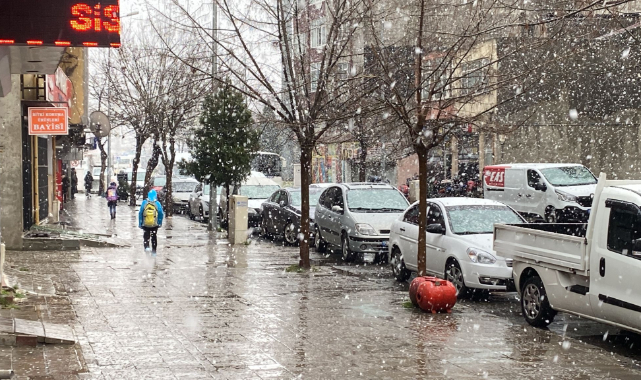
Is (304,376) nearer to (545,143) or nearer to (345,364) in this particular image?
(345,364)

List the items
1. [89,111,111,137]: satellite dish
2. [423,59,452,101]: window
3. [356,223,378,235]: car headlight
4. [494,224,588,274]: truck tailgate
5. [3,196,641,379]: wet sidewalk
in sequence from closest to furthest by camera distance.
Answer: [3,196,641,379]: wet sidewalk → [494,224,588,274]: truck tailgate → [423,59,452,101]: window → [356,223,378,235]: car headlight → [89,111,111,137]: satellite dish

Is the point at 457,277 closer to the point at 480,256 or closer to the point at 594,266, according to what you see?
the point at 480,256

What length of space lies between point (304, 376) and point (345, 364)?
0.65 m

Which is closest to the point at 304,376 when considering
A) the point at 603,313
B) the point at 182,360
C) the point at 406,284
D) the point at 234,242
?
the point at 182,360

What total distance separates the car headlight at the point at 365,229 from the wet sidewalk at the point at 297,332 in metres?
1.72

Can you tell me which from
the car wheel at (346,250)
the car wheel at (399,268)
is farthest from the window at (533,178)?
the car wheel at (399,268)

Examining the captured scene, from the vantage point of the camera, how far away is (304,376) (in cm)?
815

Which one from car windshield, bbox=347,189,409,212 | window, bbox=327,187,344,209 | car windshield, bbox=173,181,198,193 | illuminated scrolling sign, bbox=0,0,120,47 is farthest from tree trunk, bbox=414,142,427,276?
car windshield, bbox=173,181,198,193

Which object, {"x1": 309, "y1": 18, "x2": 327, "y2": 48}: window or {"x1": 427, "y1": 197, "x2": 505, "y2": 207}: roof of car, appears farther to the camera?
{"x1": 309, "y1": 18, "x2": 327, "y2": 48}: window

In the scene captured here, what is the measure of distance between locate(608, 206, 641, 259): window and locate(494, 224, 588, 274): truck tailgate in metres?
0.45

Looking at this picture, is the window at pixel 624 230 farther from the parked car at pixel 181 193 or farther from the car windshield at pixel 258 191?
the parked car at pixel 181 193

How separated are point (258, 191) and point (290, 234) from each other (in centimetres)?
747

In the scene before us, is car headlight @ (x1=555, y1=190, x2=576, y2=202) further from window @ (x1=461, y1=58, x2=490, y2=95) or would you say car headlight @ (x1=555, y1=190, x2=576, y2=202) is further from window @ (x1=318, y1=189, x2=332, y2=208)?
window @ (x1=461, y1=58, x2=490, y2=95)

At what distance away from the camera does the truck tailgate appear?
10.2 metres
